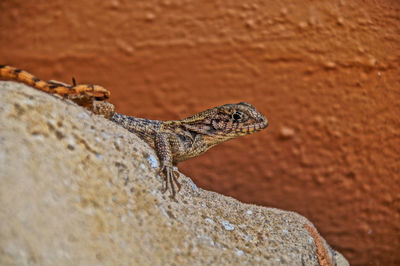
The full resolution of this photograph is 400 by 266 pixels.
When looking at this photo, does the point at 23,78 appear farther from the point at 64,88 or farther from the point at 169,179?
the point at 169,179

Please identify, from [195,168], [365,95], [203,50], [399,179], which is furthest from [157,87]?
[399,179]

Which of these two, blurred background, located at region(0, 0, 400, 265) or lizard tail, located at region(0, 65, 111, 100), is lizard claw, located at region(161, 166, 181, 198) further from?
blurred background, located at region(0, 0, 400, 265)

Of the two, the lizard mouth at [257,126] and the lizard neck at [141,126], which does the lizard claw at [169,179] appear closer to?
the lizard neck at [141,126]

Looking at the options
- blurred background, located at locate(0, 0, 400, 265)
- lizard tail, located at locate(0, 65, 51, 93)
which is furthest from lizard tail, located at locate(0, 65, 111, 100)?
blurred background, located at locate(0, 0, 400, 265)

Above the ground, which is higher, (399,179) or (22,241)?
(22,241)

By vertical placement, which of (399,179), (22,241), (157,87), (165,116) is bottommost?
(399,179)

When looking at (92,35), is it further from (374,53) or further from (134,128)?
(374,53)

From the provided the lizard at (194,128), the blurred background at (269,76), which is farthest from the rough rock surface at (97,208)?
the blurred background at (269,76)
